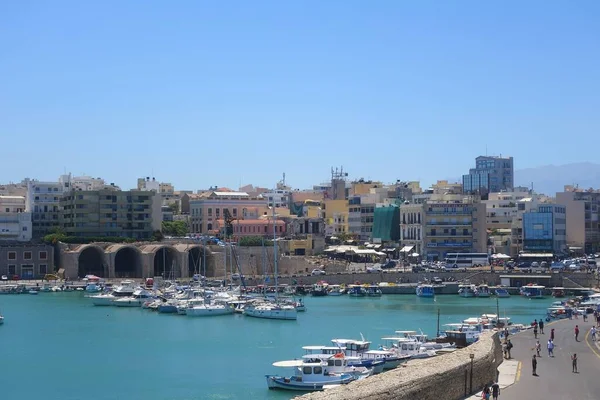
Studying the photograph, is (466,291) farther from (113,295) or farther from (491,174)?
(491,174)

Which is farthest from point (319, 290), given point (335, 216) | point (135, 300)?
point (335, 216)

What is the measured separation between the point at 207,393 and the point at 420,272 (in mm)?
59458

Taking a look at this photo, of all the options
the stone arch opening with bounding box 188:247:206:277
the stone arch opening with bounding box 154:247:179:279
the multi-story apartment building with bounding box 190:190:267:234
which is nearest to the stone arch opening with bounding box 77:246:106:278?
the stone arch opening with bounding box 154:247:179:279

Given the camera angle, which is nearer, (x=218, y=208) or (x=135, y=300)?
(x=135, y=300)

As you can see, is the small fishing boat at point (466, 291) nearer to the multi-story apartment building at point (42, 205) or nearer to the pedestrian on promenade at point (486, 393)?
the multi-story apartment building at point (42, 205)

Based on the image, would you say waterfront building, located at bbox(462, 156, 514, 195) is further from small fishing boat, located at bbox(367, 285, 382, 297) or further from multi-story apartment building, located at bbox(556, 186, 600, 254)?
small fishing boat, located at bbox(367, 285, 382, 297)

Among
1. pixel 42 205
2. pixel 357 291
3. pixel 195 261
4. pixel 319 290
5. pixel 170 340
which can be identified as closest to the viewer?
pixel 170 340

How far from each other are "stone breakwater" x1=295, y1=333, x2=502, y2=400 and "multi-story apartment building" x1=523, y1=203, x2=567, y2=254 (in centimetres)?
7824

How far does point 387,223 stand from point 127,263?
3061 centimetres

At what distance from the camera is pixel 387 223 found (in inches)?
4555

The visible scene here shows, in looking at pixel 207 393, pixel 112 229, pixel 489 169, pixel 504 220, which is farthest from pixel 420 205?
pixel 489 169

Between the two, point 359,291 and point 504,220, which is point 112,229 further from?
point 504,220

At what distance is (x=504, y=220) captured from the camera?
122 meters

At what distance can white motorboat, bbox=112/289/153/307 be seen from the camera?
8294 centimetres
